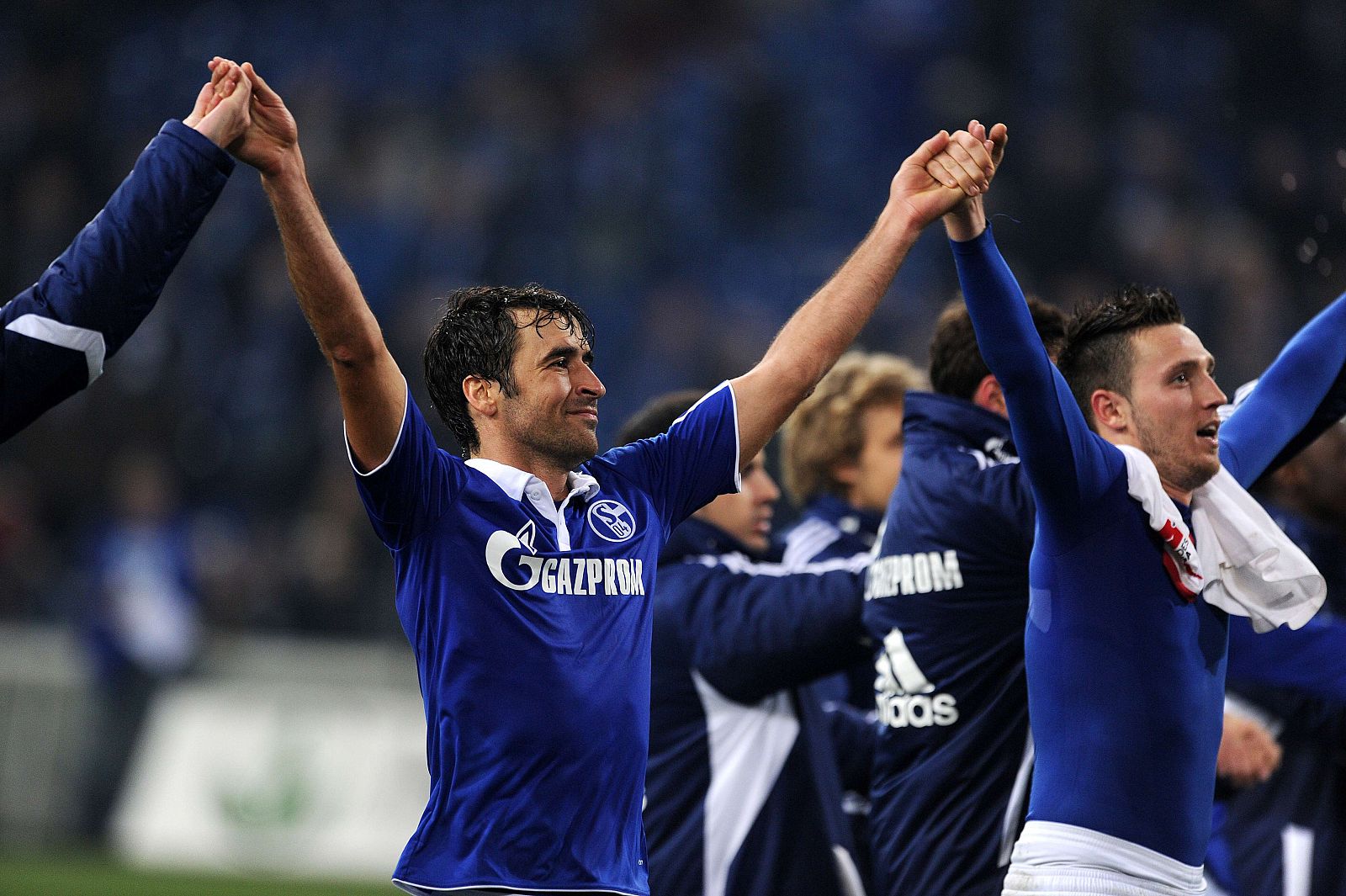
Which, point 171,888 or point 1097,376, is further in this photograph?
point 171,888

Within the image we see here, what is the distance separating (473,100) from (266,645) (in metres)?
6.71

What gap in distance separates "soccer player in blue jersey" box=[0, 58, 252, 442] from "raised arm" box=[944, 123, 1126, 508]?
1.64 metres

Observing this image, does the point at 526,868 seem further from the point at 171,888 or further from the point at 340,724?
the point at 340,724

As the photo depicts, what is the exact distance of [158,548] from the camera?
1274 cm

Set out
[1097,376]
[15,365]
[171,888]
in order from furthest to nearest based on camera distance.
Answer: [171,888] < [1097,376] < [15,365]

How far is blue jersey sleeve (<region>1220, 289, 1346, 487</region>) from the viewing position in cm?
413

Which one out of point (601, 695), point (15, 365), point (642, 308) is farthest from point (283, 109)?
point (642, 308)

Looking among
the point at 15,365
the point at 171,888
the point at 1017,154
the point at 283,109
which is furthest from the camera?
the point at 1017,154

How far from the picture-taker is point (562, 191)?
52.5 ft

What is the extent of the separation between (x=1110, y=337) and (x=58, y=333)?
229cm

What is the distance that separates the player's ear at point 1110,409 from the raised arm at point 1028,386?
0.71 ft

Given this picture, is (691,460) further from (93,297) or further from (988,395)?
(93,297)

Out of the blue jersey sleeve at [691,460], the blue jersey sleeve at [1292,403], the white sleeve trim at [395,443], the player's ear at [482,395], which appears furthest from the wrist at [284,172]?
the blue jersey sleeve at [1292,403]

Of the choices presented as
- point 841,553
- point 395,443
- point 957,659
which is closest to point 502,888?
point 395,443
